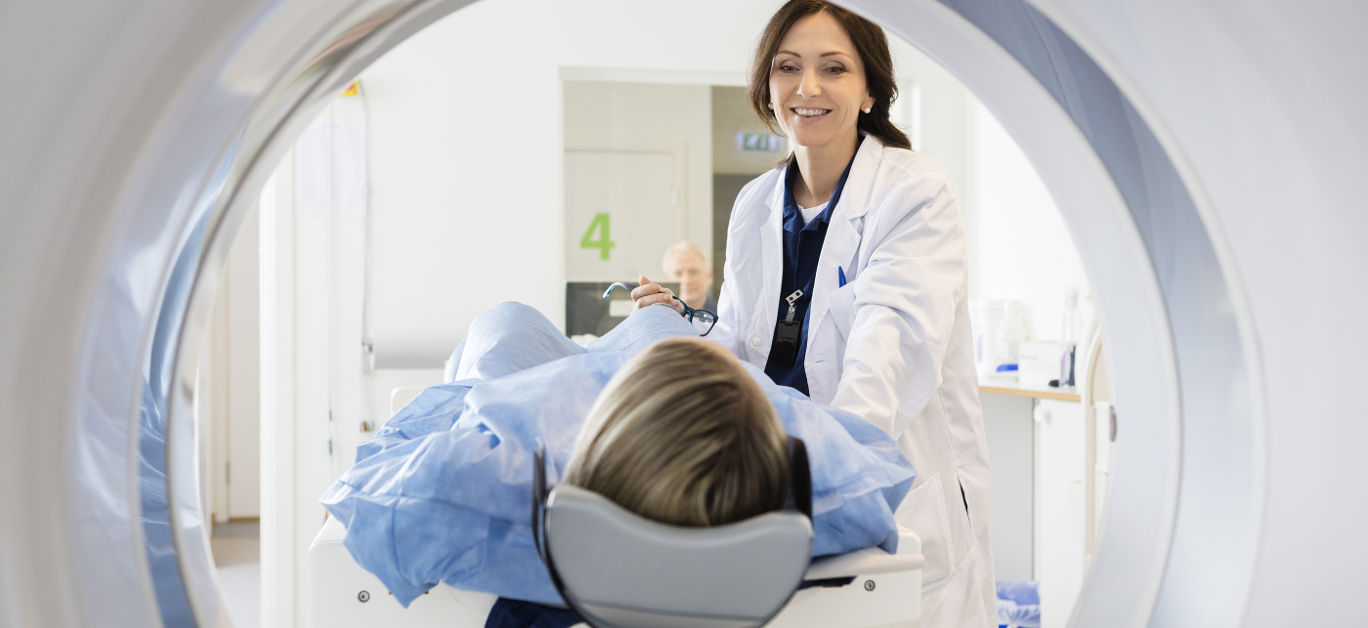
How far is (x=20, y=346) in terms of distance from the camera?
53cm

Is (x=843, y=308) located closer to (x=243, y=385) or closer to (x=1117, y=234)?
(x=1117, y=234)

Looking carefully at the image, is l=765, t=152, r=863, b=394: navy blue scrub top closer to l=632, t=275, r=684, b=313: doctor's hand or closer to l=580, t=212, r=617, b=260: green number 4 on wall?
l=632, t=275, r=684, b=313: doctor's hand

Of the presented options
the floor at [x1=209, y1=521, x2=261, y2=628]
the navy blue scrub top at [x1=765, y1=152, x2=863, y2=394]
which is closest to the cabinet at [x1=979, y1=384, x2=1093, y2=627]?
the navy blue scrub top at [x1=765, y1=152, x2=863, y2=394]

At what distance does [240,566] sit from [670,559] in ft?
15.4

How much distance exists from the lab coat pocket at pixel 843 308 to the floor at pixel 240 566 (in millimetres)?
2854

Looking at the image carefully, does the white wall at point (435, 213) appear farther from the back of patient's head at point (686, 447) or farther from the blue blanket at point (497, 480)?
the back of patient's head at point (686, 447)

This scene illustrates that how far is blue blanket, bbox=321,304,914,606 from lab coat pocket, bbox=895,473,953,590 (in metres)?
0.48

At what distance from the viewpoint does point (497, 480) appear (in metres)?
0.84

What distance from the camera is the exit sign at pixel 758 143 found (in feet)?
16.3

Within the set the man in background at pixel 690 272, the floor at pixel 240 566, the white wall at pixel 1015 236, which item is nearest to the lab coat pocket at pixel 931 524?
the white wall at pixel 1015 236

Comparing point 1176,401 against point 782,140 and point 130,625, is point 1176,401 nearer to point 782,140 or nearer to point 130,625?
point 130,625

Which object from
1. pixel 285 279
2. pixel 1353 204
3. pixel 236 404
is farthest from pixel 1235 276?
pixel 236 404

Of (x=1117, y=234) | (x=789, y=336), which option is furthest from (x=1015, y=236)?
(x=1117, y=234)

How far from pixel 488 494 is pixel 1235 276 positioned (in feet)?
1.91
